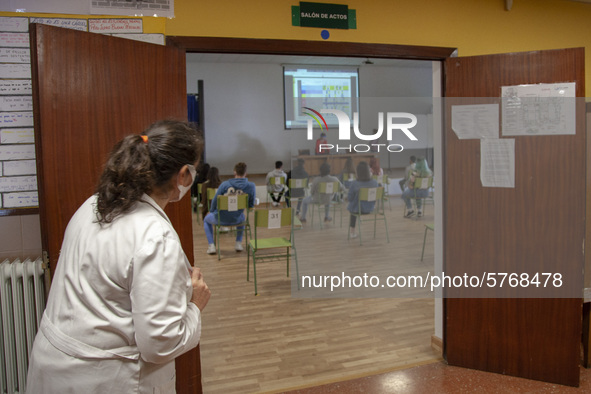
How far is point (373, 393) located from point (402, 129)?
187 centimetres

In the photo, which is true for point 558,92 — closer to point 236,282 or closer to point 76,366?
point 76,366

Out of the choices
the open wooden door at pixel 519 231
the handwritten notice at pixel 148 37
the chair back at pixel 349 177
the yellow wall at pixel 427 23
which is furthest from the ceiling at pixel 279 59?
the handwritten notice at pixel 148 37

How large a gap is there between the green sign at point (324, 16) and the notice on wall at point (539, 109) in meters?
1.02

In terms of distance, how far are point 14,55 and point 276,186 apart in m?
7.63

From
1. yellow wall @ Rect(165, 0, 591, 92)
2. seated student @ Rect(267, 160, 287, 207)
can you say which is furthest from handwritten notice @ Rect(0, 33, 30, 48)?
seated student @ Rect(267, 160, 287, 207)

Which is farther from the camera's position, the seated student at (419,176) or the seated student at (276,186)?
the seated student at (276,186)

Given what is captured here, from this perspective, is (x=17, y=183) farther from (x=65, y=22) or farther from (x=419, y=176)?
(x=419, y=176)

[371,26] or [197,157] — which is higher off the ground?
[371,26]

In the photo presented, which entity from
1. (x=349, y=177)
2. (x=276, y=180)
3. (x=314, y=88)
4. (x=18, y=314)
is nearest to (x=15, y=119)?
(x=18, y=314)

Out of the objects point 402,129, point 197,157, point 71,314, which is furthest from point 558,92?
point 71,314

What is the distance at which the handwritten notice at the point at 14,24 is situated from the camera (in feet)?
7.54

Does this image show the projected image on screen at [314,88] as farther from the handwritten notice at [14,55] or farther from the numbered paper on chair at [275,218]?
the handwritten notice at [14,55]

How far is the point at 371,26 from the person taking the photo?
2.84 meters

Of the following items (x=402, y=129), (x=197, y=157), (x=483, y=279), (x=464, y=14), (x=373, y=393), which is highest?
(x=464, y=14)
